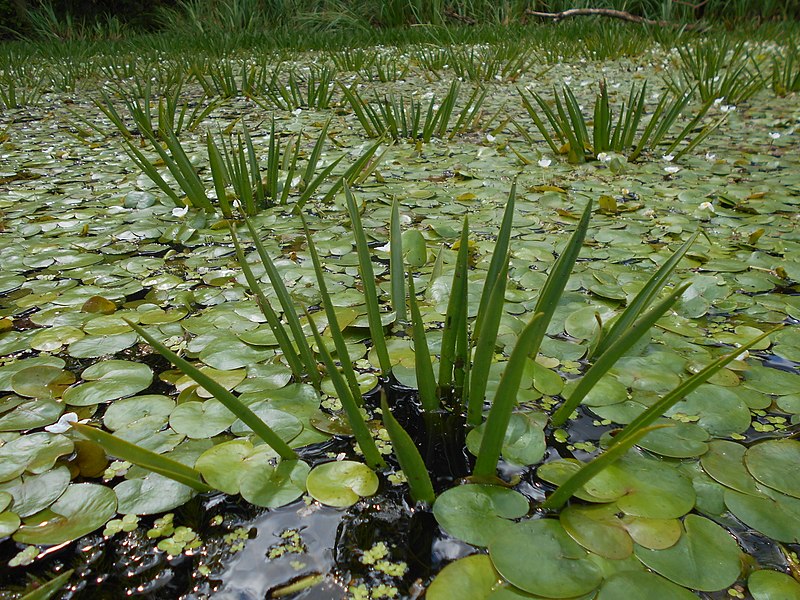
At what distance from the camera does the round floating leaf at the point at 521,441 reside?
66 centimetres

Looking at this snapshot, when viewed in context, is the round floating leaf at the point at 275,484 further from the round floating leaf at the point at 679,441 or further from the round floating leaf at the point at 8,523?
the round floating leaf at the point at 679,441

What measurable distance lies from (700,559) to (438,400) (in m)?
0.36

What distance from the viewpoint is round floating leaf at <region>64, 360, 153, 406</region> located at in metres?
0.79

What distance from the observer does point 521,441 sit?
679mm

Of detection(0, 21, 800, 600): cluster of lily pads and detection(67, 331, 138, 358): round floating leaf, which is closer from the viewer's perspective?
detection(0, 21, 800, 600): cluster of lily pads

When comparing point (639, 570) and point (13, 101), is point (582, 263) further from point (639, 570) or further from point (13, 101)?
point (13, 101)

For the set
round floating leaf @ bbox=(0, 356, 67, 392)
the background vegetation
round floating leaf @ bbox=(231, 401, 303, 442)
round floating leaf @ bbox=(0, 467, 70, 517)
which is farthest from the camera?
the background vegetation

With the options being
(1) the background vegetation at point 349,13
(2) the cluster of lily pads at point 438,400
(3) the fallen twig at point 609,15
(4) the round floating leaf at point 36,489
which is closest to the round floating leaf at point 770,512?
(2) the cluster of lily pads at point 438,400

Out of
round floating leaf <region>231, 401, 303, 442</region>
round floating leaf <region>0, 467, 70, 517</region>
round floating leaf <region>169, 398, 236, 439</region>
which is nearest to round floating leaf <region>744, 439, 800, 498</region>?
round floating leaf <region>231, 401, 303, 442</region>

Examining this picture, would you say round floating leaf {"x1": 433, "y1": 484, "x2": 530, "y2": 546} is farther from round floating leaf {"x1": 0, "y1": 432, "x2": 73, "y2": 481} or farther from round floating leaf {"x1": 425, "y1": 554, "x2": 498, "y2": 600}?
round floating leaf {"x1": 0, "y1": 432, "x2": 73, "y2": 481}

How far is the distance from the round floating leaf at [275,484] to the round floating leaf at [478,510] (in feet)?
0.55

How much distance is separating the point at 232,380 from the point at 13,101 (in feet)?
10.0

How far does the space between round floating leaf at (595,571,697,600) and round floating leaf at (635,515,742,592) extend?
0.01m

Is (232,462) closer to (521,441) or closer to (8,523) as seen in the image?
(8,523)
